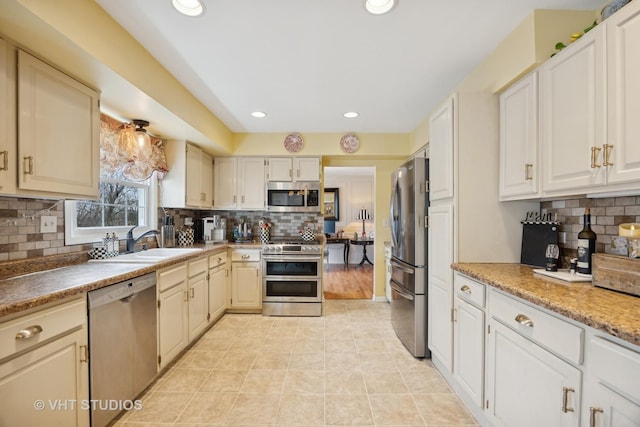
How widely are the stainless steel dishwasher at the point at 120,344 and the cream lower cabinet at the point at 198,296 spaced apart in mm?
561

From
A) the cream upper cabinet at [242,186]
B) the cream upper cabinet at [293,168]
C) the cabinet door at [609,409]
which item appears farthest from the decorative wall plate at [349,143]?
the cabinet door at [609,409]

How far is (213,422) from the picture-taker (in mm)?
1653

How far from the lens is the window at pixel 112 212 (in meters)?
2.05

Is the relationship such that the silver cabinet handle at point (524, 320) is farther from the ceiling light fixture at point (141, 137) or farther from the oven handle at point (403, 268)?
the ceiling light fixture at point (141, 137)

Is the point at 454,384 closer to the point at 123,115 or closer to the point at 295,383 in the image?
the point at 295,383

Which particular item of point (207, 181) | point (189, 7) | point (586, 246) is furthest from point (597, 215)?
point (207, 181)

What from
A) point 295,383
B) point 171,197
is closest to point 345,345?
point 295,383

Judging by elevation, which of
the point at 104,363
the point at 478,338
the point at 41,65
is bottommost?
the point at 104,363

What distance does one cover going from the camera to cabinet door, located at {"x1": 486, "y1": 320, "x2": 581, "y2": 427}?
1.03 m

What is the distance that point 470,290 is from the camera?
171cm

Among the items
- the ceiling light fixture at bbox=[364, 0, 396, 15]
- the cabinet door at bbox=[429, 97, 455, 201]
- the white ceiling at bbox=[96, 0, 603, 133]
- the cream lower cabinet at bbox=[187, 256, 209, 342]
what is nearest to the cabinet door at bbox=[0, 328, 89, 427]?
the cream lower cabinet at bbox=[187, 256, 209, 342]

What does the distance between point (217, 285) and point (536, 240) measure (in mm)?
2988

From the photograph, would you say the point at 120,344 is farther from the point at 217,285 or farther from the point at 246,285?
the point at 246,285

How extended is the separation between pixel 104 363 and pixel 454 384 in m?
2.21
